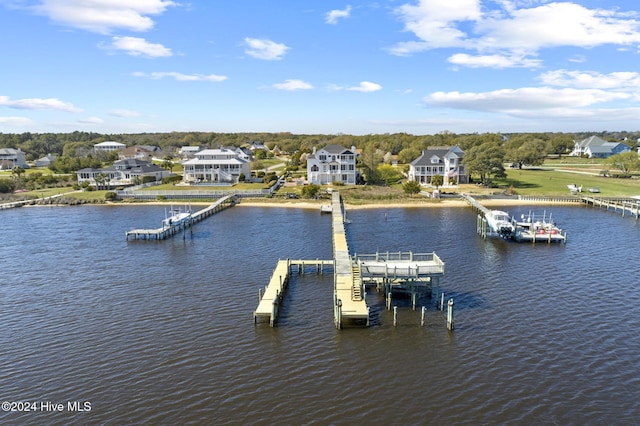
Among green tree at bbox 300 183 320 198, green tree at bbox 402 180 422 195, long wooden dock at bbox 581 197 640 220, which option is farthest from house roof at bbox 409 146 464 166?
long wooden dock at bbox 581 197 640 220

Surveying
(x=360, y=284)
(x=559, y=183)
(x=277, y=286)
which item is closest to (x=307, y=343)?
(x=360, y=284)

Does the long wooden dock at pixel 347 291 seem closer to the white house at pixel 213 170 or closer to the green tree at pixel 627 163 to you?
the white house at pixel 213 170

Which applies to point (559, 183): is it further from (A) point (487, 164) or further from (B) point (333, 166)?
(B) point (333, 166)

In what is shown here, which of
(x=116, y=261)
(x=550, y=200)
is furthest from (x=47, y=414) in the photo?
(x=550, y=200)

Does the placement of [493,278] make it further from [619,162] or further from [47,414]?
[619,162]

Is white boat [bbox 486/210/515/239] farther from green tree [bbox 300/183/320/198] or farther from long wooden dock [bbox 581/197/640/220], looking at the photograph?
green tree [bbox 300/183/320/198]

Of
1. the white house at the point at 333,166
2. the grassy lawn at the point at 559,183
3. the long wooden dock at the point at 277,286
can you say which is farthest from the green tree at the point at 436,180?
the long wooden dock at the point at 277,286
